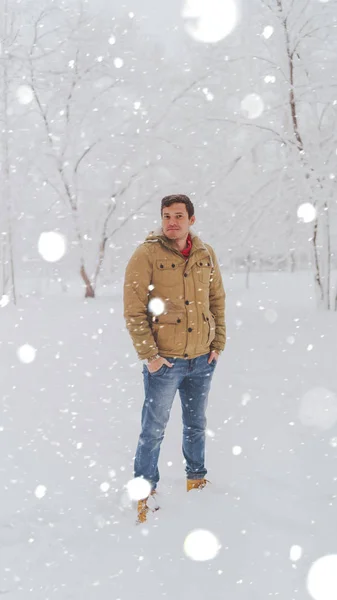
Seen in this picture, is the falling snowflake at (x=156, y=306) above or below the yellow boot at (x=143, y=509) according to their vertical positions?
above

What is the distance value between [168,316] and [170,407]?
0.61 meters

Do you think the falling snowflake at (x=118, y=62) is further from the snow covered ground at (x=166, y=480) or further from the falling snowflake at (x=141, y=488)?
the falling snowflake at (x=141, y=488)

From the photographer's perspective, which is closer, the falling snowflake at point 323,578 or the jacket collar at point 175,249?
the falling snowflake at point 323,578

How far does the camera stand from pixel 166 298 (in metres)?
3.10

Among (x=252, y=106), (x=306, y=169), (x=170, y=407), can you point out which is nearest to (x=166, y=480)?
(x=170, y=407)

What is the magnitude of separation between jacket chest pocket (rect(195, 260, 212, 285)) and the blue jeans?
0.50m

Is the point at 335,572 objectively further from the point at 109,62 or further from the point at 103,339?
the point at 109,62

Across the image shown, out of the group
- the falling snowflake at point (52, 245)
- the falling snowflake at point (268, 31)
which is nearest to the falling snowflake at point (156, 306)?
the falling snowflake at point (268, 31)

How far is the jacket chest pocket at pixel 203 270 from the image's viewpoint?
320 cm

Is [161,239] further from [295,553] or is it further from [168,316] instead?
[295,553]

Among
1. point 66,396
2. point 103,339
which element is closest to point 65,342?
point 103,339

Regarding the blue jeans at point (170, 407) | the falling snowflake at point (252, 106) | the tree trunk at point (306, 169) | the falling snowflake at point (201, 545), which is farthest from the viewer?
the falling snowflake at point (252, 106)

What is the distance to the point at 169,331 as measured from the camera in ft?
10.2

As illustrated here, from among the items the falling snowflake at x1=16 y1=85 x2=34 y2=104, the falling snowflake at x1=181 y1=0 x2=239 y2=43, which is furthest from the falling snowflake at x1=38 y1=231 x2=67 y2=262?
the falling snowflake at x1=181 y1=0 x2=239 y2=43
